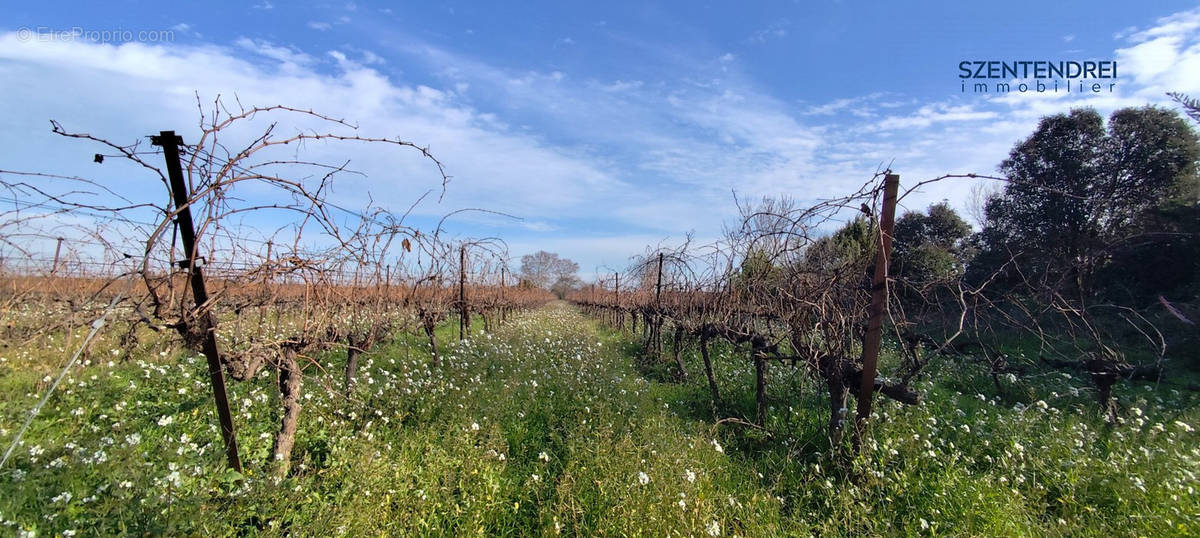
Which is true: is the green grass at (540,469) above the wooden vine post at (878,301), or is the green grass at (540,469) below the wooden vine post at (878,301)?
below

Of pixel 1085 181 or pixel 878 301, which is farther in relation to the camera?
pixel 1085 181

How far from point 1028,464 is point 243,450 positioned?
265 inches

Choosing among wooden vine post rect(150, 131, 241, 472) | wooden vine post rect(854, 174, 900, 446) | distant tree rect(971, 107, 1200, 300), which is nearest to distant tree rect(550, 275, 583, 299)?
distant tree rect(971, 107, 1200, 300)

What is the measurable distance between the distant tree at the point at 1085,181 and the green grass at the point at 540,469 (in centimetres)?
974

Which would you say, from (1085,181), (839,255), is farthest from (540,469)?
(1085,181)

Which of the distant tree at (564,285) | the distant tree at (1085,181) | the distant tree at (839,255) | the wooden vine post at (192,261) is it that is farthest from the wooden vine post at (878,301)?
the distant tree at (564,285)

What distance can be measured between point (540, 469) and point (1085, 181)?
20.1 m

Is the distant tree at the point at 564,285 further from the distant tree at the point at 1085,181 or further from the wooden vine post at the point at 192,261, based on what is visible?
the wooden vine post at the point at 192,261

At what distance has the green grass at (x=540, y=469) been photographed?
2.86 m

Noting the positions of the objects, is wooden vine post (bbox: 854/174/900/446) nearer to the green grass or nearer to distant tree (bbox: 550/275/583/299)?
the green grass

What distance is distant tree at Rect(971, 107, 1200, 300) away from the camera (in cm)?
1255

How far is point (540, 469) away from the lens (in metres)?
4.04

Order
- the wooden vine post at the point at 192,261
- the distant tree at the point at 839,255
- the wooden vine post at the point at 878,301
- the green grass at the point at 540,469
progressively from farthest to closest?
1. the distant tree at the point at 839,255
2. the wooden vine post at the point at 878,301
3. the green grass at the point at 540,469
4. the wooden vine post at the point at 192,261

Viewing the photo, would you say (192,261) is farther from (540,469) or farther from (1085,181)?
(1085,181)
